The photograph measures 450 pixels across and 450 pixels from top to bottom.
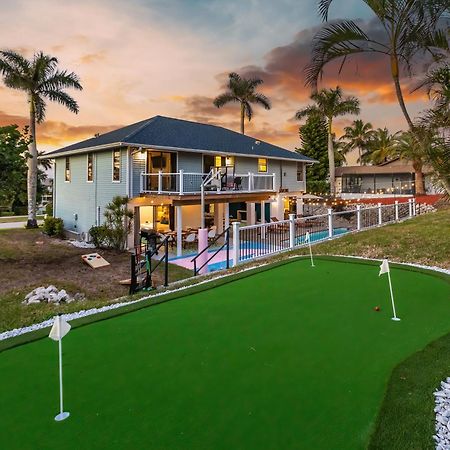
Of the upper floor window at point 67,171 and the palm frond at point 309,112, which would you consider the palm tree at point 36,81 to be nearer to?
the upper floor window at point 67,171

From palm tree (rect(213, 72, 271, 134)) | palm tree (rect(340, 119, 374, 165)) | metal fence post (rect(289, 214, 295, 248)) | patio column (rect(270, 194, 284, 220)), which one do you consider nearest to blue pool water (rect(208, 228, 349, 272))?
metal fence post (rect(289, 214, 295, 248))

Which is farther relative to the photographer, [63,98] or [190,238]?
[63,98]

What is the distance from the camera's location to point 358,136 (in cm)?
4991

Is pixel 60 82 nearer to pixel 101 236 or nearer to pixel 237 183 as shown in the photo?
pixel 101 236

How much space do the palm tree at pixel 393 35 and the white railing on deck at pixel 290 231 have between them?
612cm

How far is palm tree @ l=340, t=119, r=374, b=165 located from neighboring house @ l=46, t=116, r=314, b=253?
28228mm

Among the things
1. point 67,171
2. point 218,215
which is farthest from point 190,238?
point 67,171

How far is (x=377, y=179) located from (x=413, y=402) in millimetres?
39090

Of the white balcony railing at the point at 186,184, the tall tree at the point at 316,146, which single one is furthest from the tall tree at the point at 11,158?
the tall tree at the point at 316,146

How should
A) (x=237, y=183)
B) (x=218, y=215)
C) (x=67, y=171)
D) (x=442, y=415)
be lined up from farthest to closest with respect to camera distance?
1. (x=67, y=171)
2. (x=218, y=215)
3. (x=237, y=183)
4. (x=442, y=415)

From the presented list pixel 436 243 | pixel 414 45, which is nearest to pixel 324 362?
pixel 414 45

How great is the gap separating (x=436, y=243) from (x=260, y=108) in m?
31.5

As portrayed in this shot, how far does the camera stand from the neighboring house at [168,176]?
17531mm

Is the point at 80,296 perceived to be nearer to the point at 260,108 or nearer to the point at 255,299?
the point at 255,299
